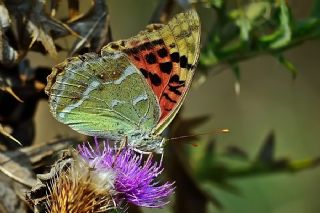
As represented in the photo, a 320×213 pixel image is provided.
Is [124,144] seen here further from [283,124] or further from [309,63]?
[309,63]

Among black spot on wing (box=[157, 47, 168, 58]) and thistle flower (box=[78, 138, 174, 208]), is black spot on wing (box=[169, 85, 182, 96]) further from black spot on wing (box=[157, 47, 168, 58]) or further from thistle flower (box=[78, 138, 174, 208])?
thistle flower (box=[78, 138, 174, 208])

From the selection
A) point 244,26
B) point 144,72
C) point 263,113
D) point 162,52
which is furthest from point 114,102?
point 263,113

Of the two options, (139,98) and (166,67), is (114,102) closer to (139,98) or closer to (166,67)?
(139,98)

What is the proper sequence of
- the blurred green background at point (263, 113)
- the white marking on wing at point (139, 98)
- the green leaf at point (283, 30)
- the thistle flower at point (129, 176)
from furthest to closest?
1. the blurred green background at point (263, 113)
2. the green leaf at point (283, 30)
3. the white marking on wing at point (139, 98)
4. the thistle flower at point (129, 176)

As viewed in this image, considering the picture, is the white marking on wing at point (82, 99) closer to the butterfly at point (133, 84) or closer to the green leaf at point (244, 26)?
the butterfly at point (133, 84)

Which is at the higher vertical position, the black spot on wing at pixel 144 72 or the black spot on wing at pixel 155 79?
the black spot on wing at pixel 144 72

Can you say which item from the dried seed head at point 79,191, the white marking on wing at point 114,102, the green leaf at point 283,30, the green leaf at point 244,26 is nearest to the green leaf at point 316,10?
the green leaf at point 283,30

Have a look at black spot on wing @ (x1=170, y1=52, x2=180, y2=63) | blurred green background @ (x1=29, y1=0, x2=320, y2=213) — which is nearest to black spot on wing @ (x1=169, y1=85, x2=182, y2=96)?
black spot on wing @ (x1=170, y1=52, x2=180, y2=63)
